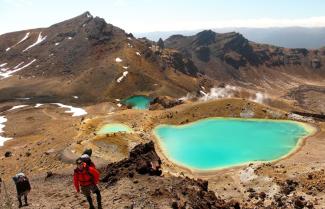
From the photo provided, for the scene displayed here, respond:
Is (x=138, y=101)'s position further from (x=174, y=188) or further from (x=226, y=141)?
(x=174, y=188)

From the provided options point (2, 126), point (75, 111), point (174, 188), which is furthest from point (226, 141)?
point (75, 111)

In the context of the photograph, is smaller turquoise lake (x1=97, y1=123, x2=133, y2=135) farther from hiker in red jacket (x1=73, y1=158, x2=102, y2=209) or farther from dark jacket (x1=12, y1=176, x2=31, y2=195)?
hiker in red jacket (x1=73, y1=158, x2=102, y2=209)

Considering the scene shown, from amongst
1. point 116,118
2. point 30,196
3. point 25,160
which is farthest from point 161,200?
point 116,118

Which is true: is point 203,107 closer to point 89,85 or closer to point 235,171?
point 235,171

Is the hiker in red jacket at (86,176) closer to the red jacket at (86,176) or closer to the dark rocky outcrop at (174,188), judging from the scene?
the red jacket at (86,176)

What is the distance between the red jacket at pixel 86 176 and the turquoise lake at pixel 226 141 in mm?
37814

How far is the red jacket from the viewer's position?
930 inches

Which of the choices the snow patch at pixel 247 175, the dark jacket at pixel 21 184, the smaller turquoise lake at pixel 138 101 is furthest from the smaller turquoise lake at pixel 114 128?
the smaller turquoise lake at pixel 138 101

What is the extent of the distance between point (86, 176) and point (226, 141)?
175ft

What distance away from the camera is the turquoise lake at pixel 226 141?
64.4 m

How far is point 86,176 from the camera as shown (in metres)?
23.8

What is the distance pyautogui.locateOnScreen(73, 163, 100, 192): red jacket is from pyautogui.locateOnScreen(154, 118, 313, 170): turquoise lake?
37814 mm

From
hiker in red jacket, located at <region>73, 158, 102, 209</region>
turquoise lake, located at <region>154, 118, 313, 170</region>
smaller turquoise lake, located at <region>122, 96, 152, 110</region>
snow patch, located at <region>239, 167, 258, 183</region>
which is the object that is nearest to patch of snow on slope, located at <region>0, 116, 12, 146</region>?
turquoise lake, located at <region>154, 118, 313, 170</region>

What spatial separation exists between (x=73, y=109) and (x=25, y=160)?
8792 cm
